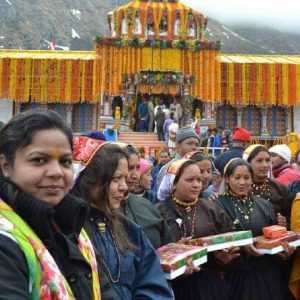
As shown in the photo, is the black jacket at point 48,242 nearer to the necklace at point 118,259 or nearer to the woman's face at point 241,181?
the necklace at point 118,259

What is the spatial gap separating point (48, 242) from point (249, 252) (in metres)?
2.39

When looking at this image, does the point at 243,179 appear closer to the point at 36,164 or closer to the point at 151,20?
the point at 36,164

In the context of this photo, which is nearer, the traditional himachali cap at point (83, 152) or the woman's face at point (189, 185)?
the traditional himachali cap at point (83, 152)

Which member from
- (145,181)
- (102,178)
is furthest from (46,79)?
(102,178)

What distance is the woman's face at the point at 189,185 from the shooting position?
3.50 meters

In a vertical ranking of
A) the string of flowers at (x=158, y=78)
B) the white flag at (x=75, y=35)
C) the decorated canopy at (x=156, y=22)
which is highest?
the white flag at (x=75, y=35)

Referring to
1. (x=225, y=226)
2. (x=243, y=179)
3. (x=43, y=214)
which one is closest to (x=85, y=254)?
(x=43, y=214)

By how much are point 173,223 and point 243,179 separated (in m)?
0.77

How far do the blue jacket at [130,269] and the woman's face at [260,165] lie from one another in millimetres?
2237

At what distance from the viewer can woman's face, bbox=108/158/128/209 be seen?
2376 millimetres

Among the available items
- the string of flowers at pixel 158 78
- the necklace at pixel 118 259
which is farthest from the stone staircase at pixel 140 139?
the necklace at pixel 118 259

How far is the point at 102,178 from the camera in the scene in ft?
7.84

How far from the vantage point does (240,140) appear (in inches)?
243

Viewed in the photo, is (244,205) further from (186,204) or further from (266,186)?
(186,204)
